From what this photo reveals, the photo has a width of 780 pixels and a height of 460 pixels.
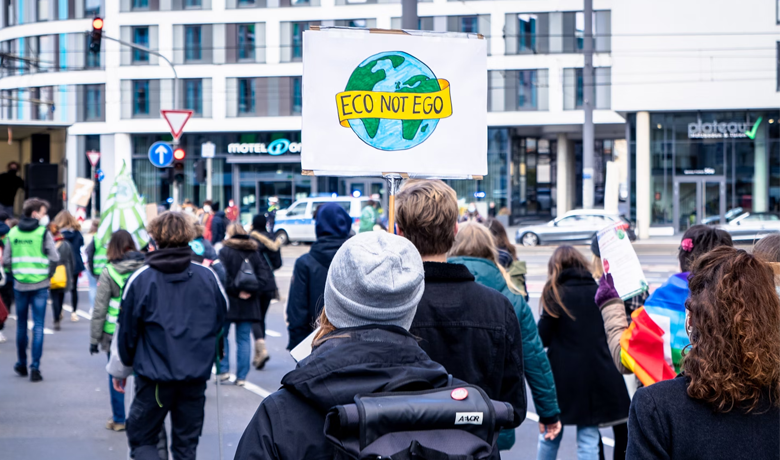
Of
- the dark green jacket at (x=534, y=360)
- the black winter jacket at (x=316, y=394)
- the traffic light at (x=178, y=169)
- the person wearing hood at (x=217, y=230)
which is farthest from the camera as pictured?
the traffic light at (x=178, y=169)

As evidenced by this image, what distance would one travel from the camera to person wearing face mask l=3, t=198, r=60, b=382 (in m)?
9.45

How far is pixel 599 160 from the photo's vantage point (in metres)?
60.1

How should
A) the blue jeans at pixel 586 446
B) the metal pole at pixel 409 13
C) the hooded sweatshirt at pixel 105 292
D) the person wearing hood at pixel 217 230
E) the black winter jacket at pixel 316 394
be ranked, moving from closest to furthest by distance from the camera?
1. the black winter jacket at pixel 316 394
2. the blue jeans at pixel 586 446
3. the hooded sweatshirt at pixel 105 292
4. the metal pole at pixel 409 13
5. the person wearing hood at pixel 217 230

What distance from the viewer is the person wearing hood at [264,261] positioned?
9812 millimetres

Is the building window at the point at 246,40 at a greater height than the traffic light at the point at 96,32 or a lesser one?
greater

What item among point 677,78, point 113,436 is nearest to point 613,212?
point 677,78

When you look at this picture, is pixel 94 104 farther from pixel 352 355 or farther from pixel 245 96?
pixel 352 355

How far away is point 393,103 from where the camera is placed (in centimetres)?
452

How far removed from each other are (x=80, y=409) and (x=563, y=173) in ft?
134

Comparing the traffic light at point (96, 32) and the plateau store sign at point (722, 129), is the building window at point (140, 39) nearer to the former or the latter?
the plateau store sign at point (722, 129)

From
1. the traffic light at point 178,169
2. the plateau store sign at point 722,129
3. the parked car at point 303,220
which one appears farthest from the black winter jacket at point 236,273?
the plateau store sign at point 722,129

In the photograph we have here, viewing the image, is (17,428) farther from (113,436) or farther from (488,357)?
(488,357)

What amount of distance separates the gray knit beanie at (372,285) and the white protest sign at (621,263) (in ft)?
6.07

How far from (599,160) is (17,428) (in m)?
55.6
